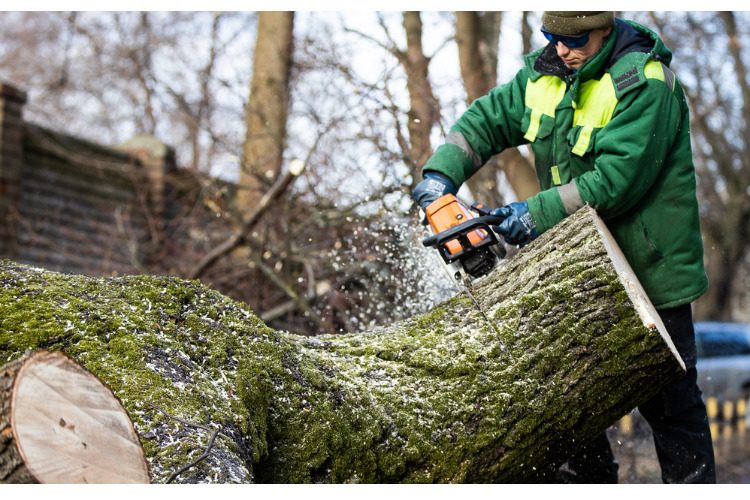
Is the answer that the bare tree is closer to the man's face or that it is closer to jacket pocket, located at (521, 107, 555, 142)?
jacket pocket, located at (521, 107, 555, 142)

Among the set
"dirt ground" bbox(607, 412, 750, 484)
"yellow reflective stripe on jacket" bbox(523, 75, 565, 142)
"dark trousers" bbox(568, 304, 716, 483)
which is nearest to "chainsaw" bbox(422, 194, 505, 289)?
"yellow reflective stripe on jacket" bbox(523, 75, 565, 142)

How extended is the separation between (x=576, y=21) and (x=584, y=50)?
0.40 feet

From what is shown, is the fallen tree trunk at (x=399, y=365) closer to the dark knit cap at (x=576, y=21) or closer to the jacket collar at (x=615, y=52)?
the jacket collar at (x=615, y=52)

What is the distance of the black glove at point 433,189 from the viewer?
2740 mm

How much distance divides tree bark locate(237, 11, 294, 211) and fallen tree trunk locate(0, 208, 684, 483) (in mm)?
3659

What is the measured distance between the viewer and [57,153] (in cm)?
862

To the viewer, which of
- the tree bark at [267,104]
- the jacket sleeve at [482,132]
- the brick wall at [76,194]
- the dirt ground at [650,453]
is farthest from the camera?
the brick wall at [76,194]

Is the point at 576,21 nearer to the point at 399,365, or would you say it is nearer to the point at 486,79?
the point at 399,365

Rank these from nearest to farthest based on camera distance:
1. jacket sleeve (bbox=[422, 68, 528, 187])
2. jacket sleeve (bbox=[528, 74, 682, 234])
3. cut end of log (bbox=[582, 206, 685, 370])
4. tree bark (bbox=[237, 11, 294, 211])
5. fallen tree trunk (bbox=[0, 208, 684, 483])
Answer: fallen tree trunk (bbox=[0, 208, 684, 483]) → cut end of log (bbox=[582, 206, 685, 370]) → jacket sleeve (bbox=[528, 74, 682, 234]) → jacket sleeve (bbox=[422, 68, 528, 187]) → tree bark (bbox=[237, 11, 294, 211])

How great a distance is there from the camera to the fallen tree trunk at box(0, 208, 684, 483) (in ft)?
6.16

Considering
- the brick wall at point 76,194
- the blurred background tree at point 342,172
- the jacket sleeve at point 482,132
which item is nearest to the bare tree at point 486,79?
the blurred background tree at point 342,172

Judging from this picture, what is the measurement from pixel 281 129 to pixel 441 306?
16.5 feet

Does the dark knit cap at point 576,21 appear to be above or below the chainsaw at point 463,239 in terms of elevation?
above

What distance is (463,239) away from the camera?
2504mm
